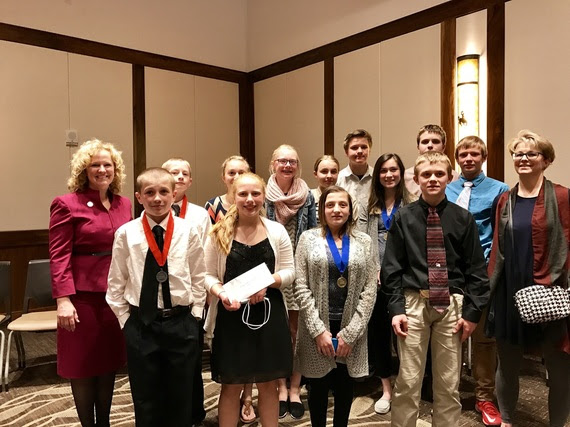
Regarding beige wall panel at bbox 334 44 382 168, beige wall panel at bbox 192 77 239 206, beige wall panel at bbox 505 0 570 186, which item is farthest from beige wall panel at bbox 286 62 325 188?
beige wall panel at bbox 505 0 570 186

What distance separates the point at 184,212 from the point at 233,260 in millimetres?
612

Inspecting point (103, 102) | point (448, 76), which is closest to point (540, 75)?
point (448, 76)

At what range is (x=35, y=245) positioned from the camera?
522 centimetres

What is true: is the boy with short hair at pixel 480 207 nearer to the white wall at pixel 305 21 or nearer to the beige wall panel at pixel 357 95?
the beige wall panel at pixel 357 95

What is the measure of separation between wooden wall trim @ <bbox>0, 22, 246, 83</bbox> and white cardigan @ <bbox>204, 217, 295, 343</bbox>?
168 inches

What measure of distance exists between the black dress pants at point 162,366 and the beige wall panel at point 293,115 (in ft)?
13.6

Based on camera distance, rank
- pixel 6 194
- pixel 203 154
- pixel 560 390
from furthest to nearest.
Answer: pixel 203 154 → pixel 6 194 → pixel 560 390

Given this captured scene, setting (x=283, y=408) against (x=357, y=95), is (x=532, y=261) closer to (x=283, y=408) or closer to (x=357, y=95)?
(x=283, y=408)

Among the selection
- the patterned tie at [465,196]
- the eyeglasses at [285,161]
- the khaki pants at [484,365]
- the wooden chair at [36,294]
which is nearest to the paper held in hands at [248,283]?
the eyeglasses at [285,161]

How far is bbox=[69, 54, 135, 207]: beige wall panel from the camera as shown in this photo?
538 centimetres

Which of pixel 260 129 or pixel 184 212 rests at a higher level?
pixel 260 129

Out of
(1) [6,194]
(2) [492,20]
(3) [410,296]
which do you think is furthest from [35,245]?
(2) [492,20]

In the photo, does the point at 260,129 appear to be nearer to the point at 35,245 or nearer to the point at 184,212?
the point at 35,245

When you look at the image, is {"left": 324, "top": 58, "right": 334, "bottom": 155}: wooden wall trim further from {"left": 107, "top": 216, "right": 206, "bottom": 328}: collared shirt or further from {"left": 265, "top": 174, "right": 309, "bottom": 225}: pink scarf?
{"left": 107, "top": 216, "right": 206, "bottom": 328}: collared shirt
